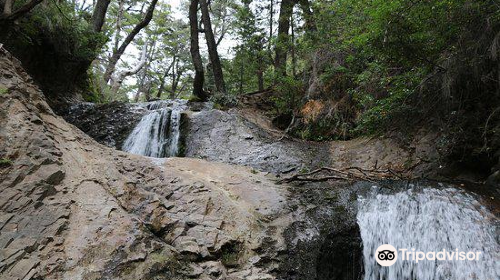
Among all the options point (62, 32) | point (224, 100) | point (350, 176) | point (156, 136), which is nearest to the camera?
point (350, 176)

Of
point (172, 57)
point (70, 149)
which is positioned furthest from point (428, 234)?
point (172, 57)

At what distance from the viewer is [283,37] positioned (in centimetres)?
1228

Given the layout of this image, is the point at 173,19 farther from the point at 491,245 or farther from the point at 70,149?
the point at 491,245

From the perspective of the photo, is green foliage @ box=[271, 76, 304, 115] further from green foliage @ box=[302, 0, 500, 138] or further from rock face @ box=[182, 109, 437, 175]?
green foliage @ box=[302, 0, 500, 138]

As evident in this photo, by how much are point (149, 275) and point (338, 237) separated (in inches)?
107

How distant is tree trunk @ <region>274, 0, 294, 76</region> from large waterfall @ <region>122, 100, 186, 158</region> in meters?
4.32

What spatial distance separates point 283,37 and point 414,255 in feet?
31.7

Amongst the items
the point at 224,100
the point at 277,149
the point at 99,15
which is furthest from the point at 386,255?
the point at 99,15

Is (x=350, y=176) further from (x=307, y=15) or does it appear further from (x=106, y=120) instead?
(x=307, y=15)

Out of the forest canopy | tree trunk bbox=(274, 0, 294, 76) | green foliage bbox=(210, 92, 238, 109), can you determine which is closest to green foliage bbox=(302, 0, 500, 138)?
the forest canopy

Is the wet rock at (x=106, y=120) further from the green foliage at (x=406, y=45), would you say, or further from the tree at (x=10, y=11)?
the green foliage at (x=406, y=45)

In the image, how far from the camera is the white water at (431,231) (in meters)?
4.14

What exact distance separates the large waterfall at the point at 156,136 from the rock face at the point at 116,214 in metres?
3.36

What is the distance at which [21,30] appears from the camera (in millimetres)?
8039
